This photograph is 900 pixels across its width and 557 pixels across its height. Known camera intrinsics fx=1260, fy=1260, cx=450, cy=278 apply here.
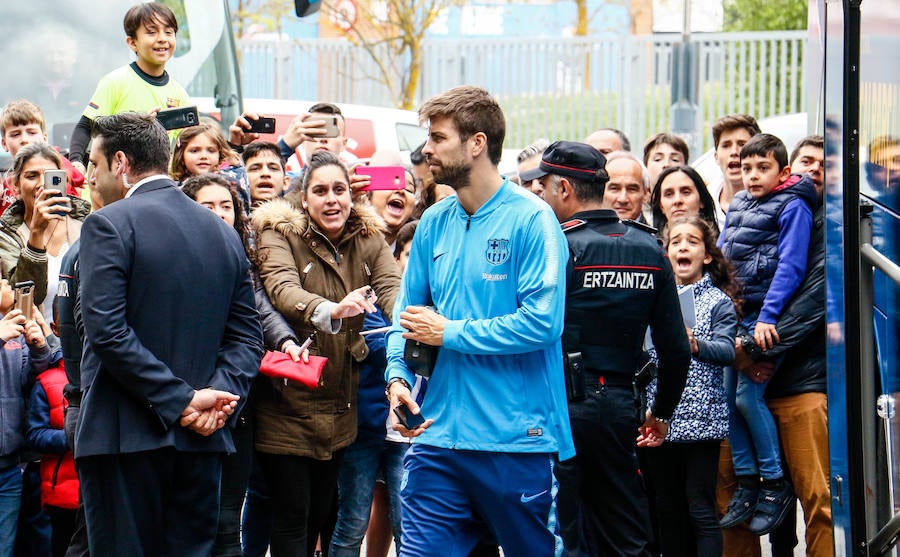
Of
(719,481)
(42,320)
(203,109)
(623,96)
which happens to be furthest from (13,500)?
(623,96)

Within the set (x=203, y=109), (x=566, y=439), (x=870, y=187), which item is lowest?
(x=566, y=439)

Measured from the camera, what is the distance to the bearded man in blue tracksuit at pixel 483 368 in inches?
183

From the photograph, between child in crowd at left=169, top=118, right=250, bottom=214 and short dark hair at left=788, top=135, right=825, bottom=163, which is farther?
short dark hair at left=788, top=135, right=825, bottom=163

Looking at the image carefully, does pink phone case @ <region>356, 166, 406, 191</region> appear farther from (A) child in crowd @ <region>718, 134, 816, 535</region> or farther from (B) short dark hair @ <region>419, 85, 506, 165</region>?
(B) short dark hair @ <region>419, 85, 506, 165</region>

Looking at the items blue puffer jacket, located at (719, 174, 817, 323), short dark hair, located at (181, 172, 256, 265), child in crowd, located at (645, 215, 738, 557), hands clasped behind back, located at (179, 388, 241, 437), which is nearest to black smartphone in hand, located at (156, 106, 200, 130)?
short dark hair, located at (181, 172, 256, 265)

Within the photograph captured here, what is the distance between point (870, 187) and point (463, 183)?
5.31 feet

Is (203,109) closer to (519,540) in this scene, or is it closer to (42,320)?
(42,320)

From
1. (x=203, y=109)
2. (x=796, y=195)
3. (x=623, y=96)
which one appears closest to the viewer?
(x=796, y=195)

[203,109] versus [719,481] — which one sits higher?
[203,109]

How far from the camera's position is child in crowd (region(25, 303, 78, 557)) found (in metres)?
6.10

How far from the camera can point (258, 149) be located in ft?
23.6

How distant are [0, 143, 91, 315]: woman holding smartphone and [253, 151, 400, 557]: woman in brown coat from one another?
103cm

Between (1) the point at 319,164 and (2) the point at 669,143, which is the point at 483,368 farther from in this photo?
(2) the point at 669,143

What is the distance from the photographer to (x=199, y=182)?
606 cm
